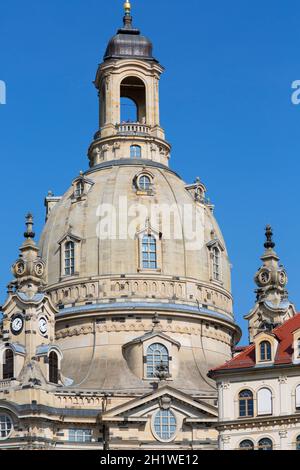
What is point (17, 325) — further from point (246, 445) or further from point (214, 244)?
point (246, 445)

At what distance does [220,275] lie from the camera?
355 ft

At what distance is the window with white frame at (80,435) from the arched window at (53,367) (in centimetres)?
445

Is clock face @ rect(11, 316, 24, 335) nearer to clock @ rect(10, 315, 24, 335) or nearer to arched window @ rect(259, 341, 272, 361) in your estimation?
clock @ rect(10, 315, 24, 335)

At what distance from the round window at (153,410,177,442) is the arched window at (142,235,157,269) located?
1297 cm

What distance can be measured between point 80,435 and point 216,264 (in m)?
19.0

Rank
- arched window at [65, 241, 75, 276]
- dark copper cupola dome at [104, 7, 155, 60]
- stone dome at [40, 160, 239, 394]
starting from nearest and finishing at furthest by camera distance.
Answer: stone dome at [40, 160, 239, 394] → arched window at [65, 241, 75, 276] → dark copper cupola dome at [104, 7, 155, 60]

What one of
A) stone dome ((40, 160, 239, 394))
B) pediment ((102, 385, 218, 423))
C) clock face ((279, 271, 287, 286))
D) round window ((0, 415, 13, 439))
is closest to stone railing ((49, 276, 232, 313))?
stone dome ((40, 160, 239, 394))

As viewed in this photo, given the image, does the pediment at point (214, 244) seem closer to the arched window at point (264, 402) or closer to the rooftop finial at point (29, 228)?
the rooftop finial at point (29, 228)

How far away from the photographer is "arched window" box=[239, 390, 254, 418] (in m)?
79.5

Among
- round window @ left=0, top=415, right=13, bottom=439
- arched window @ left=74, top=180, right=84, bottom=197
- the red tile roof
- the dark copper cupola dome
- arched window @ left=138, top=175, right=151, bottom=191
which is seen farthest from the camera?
the dark copper cupola dome

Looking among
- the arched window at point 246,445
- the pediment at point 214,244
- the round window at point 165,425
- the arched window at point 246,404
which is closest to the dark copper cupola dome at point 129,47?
the pediment at point 214,244

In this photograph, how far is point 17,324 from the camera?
3935 inches

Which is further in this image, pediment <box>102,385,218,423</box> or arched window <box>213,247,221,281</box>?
arched window <box>213,247,221,281</box>

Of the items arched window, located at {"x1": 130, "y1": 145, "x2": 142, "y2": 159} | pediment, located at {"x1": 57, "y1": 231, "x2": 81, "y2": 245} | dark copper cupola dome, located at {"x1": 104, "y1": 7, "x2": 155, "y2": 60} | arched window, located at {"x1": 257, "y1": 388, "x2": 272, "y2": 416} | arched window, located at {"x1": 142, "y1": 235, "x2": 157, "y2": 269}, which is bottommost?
arched window, located at {"x1": 257, "y1": 388, "x2": 272, "y2": 416}
